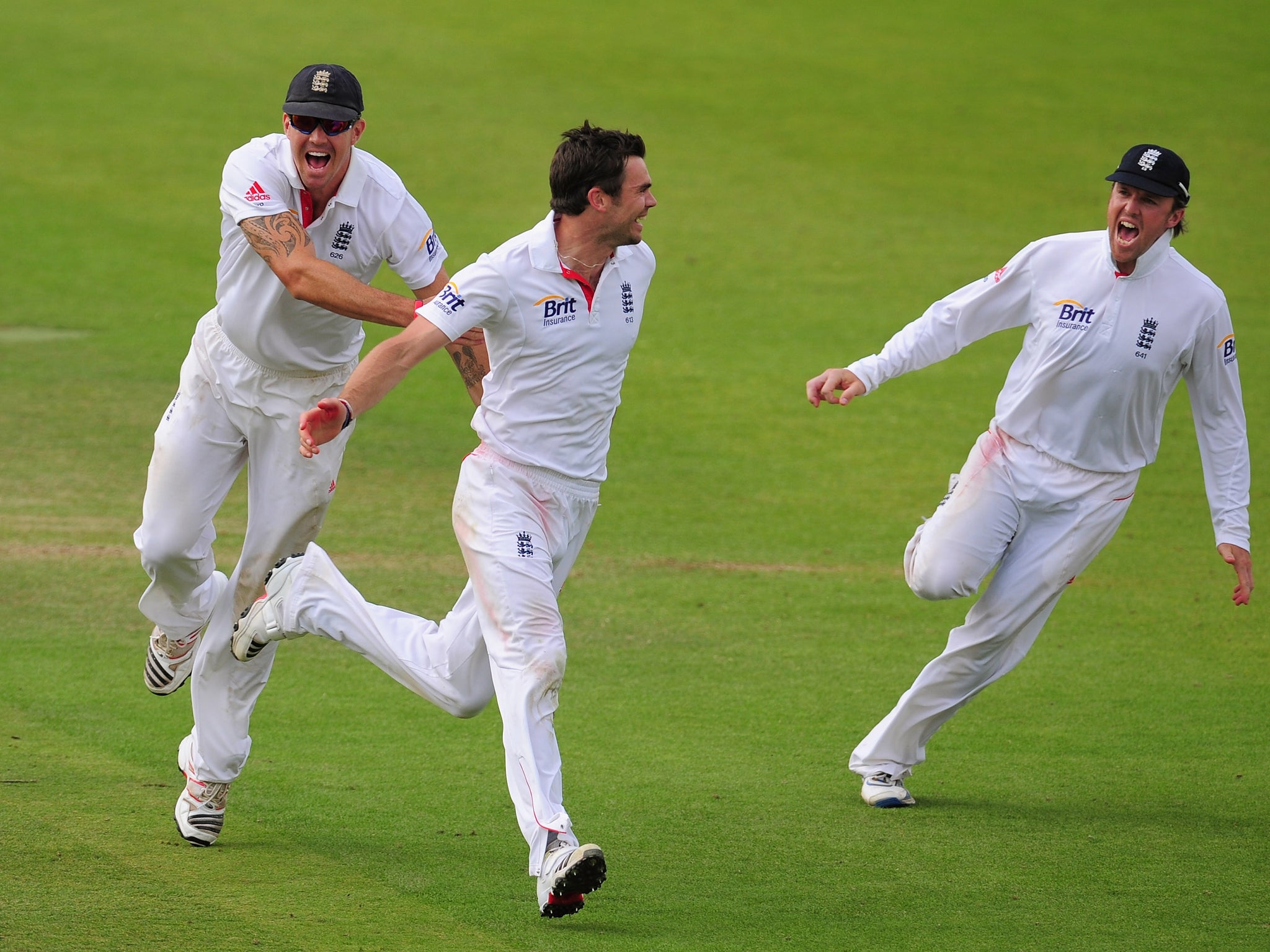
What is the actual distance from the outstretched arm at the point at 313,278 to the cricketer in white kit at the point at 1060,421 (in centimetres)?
182

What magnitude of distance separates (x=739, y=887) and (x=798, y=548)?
16.7 ft

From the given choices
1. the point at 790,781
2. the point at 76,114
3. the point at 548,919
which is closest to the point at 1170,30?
the point at 76,114

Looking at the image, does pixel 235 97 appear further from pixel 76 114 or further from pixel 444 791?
pixel 444 791

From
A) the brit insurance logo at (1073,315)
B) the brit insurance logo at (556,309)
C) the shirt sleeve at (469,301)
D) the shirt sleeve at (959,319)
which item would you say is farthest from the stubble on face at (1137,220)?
the shirt sleeve at (469,301)

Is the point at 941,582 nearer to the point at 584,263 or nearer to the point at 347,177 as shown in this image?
the point at 584,263

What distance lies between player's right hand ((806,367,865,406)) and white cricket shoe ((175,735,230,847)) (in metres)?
2.69

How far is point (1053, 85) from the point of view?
2512 cm

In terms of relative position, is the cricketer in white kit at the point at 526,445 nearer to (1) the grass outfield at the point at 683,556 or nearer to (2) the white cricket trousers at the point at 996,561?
(1) the grass outfield at the point at 683,556

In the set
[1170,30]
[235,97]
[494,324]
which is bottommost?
[494,324]

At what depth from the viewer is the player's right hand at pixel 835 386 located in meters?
6.13

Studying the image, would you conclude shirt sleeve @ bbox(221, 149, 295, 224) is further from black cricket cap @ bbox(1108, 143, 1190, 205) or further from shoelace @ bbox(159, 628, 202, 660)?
black cricket cap @ bbox(1108, 143, 1190, 205)

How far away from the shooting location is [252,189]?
225 inches

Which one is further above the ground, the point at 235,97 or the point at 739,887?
the point at 235,97

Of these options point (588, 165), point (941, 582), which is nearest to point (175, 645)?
point (588, 165)
